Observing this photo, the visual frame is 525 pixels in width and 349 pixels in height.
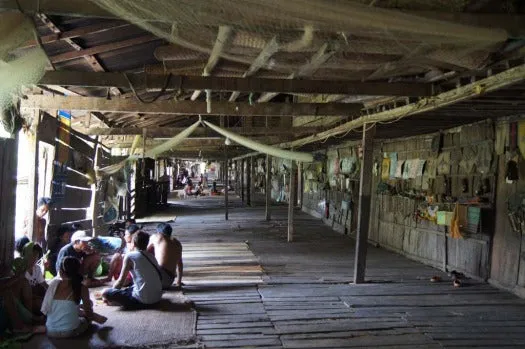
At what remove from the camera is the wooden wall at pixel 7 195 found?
14.7 feet

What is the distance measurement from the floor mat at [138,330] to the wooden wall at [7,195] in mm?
921

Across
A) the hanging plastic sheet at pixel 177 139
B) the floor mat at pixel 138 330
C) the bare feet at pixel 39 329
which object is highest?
the hanging plastic sheet at pixel 177 139

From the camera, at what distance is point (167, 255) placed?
6.40 meters

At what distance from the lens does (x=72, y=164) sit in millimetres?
8258

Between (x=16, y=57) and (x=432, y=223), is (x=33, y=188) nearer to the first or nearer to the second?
(x=16, y=57)

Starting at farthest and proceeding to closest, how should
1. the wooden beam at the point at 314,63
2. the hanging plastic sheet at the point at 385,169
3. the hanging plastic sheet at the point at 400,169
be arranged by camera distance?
the hanging plastic sheet at the point at 385,169, the hanging plastic sheet at the point at 400,169, the wooden beam at the point at 314,63

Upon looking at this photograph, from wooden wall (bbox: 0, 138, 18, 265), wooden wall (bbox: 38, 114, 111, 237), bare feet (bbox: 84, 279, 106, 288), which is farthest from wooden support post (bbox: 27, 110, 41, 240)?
wooden wall (bbox: 0, 138, 18, 265)

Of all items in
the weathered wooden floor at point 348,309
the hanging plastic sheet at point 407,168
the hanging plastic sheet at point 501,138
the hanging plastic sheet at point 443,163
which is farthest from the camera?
the hanging plastic sheet at point 407,168

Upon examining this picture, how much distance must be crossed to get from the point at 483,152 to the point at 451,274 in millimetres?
2080

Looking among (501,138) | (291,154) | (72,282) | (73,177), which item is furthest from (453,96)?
(73,177)

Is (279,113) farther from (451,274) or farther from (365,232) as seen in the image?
(451,274)

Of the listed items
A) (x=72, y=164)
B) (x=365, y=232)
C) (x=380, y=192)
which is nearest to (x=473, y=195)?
(x=365, y=232)

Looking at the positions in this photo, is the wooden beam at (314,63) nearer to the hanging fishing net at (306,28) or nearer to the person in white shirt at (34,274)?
the hanging fishing net at (306,28)

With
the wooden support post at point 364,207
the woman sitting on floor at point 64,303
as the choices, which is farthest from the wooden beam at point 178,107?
the woman sitting on floor at point 64,303
